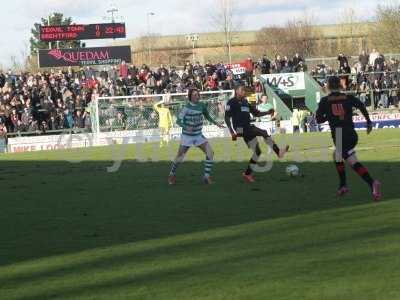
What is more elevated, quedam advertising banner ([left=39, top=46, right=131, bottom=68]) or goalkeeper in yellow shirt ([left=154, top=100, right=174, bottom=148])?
quedam advertising banner ([left=39, top=46, right=131, bottom=68])

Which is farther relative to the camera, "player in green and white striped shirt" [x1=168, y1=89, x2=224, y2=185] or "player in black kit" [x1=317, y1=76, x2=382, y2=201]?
"player in green and white striped shirt" [x1=168, y1=89, x2=224, y2=185]

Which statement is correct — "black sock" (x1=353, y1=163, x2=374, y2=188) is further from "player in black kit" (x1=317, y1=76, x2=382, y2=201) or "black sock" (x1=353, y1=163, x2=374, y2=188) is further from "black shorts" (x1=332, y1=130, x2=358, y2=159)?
"black shorts" (x1=332, y1=130, x2=358, y2=159)

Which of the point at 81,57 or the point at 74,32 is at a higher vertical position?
the point at 74,32

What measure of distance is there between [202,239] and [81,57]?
47.1 metres

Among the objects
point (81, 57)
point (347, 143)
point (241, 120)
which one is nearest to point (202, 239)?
point (347, 143)

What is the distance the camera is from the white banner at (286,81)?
47344 millimetres

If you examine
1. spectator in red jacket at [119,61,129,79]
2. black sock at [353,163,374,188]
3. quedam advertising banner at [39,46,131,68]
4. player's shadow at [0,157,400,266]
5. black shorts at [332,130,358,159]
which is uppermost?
quedam advertising banner at [39,46,131,68]

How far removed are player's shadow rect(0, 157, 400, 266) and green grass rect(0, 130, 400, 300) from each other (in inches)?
0.9

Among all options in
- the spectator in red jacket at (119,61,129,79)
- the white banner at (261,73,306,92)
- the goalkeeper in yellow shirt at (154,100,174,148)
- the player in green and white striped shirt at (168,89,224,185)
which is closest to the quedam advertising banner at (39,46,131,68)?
the spectator in red jacket at (119,61,129,79)

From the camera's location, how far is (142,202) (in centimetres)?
1508

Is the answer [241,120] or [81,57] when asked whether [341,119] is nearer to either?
[241,120]

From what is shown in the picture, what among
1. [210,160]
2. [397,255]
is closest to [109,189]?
[210,160]

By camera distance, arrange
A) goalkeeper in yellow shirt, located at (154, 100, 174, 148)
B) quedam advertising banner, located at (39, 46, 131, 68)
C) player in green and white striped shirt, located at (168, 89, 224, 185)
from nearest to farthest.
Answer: player in green and white striped shirt, located at (168, 89, 224, 185)
goalkeeper in yellow shirt, located at (154, 100, 174, 148)
quedam advertising banner, located at (39, 46, 131, 68)

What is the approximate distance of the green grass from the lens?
7824mm
